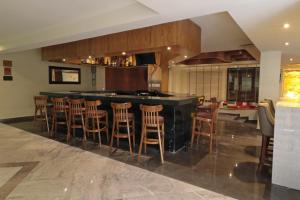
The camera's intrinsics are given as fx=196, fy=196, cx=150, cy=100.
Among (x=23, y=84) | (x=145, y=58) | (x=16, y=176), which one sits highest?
(x=145, y=58)

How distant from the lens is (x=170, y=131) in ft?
12.5

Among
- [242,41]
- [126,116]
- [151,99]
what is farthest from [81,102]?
[242,41]

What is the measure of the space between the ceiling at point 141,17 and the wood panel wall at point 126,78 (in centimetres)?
461

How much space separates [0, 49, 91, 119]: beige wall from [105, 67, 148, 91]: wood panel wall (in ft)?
8.39

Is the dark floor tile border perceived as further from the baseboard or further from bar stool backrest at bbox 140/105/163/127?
the baseboard

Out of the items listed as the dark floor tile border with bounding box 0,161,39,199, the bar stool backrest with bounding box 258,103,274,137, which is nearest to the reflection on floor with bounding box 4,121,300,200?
the bar stool backrest with bounding box 258,103,274,137

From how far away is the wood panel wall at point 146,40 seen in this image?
12.5 ft

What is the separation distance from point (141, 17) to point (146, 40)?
128cm

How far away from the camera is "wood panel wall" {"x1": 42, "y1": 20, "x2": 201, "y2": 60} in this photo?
381cm

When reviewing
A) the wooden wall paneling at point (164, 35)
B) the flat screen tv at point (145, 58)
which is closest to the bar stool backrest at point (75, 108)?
the wooden wall paneling at point (164, 35)

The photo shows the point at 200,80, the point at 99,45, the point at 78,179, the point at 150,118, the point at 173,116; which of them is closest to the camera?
the point at 78,179

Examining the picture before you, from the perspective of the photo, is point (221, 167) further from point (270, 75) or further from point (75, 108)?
point (270, 75)

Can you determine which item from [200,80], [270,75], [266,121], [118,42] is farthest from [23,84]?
[200,80]

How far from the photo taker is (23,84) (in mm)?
6906
